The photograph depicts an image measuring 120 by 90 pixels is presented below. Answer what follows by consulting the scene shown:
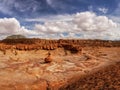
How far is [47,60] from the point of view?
69.3 ft

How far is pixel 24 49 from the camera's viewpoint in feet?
82.1

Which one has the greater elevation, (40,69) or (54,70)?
(40,69)

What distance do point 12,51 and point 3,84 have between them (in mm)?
8102

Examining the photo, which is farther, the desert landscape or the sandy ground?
the sandy ground

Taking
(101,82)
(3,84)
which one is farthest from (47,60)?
(101,82)

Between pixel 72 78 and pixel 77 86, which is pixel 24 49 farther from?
pixel 77 86

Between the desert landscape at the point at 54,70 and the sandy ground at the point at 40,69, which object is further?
the sandy ground at the point at 40,69

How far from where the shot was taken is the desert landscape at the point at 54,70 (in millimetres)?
15961

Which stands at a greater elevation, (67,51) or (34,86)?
(67,51)

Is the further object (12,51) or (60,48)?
(60,48)

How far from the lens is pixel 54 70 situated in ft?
63.9

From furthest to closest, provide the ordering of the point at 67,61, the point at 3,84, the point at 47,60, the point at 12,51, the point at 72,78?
the point at 12,51
the point at 67,61
the point at 47,60
the point at 72,78
the point at 3,84

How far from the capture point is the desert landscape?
1596 centimetres

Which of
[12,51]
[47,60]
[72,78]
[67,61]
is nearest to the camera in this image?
[72,78]
